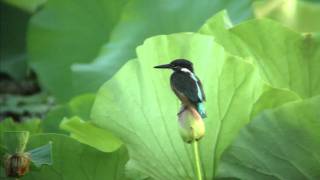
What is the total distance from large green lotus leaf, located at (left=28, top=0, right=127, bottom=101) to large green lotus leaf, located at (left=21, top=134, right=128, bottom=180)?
38cm

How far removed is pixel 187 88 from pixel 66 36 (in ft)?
2.08

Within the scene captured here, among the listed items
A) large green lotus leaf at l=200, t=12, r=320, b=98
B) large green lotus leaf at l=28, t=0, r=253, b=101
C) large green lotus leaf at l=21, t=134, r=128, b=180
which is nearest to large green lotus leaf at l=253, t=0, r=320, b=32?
large green lotus leaf at l=28, t=0, r=253, b=101

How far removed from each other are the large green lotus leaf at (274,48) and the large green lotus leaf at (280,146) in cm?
11

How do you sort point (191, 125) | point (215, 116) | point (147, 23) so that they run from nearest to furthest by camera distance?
1. point (191, 125)
2. point (215, 116)
3. point (147, 23)

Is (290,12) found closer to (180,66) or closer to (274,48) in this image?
(274,48)

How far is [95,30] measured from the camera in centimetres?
109

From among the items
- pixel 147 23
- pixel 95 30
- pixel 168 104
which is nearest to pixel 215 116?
pixel 168 104

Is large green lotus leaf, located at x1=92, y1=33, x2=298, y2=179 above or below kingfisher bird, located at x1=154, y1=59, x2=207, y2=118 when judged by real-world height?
below

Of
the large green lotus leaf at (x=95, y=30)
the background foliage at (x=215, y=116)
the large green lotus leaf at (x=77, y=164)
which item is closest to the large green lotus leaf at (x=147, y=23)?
the large green lotus leaf at (x=95, y=30)

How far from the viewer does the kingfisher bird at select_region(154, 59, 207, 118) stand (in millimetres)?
538

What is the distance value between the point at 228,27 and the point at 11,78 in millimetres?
1005

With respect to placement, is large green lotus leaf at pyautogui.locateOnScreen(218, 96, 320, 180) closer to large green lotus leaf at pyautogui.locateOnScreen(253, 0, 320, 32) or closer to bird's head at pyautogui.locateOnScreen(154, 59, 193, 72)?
bird's head at pyautogui.locateOnScreen(154, 59, 193, 72)

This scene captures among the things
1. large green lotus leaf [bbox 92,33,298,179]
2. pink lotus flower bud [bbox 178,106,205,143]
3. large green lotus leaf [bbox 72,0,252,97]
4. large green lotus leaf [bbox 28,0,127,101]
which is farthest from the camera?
large green lotus leaf [bbox 28,0,127,101]

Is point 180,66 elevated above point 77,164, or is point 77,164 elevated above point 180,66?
point 180,66
